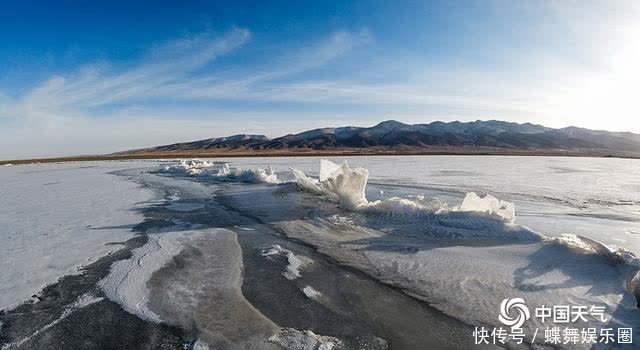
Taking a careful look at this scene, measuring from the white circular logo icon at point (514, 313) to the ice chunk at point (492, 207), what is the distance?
2.88 m

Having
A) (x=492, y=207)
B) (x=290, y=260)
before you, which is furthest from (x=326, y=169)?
(x=290, y=260)

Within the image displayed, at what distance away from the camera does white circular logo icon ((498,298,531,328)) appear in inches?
141

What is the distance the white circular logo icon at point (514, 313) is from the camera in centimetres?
357

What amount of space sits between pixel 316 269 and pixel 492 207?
3770mm

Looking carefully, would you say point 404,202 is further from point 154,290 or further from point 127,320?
point 127,320

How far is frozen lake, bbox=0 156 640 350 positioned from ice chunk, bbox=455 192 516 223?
0.02 metres

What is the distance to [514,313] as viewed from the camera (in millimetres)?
3727

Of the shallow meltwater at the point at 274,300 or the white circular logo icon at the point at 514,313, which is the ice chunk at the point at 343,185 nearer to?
the shallow meltwater at the point at 274,300

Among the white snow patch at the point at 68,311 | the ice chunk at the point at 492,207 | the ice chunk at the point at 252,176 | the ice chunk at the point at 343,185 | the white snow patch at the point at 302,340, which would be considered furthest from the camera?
the ice chunk at the point at 252,176

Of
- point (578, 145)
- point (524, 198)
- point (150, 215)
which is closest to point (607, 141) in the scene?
point (578, 145)

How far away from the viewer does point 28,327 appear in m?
3.50

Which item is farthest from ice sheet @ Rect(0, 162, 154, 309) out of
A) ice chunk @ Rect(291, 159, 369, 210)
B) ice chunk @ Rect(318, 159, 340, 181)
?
ice chunk @ Rect(318, 159, 340, 181)

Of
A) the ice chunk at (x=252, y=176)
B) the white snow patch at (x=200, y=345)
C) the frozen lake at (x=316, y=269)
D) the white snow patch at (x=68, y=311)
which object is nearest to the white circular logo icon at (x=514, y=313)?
the frozen lake at (x=316, y=269)

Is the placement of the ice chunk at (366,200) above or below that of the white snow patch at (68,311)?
above
